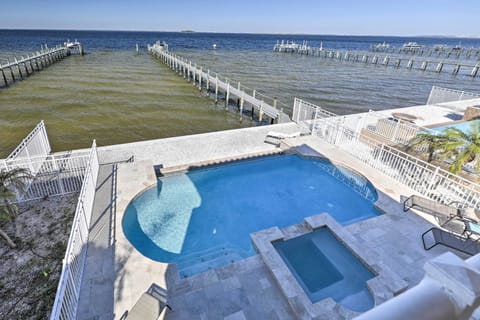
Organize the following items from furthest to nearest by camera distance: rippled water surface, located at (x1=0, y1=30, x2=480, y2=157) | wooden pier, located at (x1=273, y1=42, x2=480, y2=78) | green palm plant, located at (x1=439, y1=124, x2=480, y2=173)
Result: wooden pier, located at (x1=273, y1=42, x2=480, y2=78) → rippled water surface, located at (x1=0, y1=30, x2=480, y2=157) → green palm plant, located at (x1=439, y1=124, x2=480, y2=173)

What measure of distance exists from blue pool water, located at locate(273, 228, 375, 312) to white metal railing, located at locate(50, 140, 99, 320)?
14.4ft

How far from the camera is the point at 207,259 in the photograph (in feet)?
22.7

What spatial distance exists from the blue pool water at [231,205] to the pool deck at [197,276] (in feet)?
2.12

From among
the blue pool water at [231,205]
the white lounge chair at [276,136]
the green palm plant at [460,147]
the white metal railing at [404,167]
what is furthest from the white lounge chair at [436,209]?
the white lounge chair at [276,136]

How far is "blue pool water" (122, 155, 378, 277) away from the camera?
723 cm

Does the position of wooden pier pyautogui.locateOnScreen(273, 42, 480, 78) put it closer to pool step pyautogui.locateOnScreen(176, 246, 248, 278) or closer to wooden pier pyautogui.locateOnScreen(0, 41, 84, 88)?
pool step pyautogui.locateOnScreen(176, 246, 248, 278)

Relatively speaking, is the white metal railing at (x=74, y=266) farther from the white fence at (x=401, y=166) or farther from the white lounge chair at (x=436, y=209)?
the white fence at (x=401, y=166)

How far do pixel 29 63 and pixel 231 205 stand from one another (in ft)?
143

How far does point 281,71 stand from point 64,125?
28631 mm

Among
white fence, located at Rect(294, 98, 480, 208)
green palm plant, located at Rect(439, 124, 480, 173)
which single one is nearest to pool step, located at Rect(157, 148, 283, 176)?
white fence, located at Rect(294, 98, 480, 208)

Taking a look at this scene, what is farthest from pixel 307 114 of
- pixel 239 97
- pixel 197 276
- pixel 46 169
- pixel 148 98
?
pixel 148 98

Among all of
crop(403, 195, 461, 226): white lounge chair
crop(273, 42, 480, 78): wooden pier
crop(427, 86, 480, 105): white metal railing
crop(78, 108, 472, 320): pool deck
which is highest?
crop(273, 42, 480, 78): wooden pier

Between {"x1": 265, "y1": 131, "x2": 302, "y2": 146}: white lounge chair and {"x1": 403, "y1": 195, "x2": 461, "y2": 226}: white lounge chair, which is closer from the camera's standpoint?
{"x1": 403, "y1": 195, "x2": 461, "y2": 226}: white lounge chair

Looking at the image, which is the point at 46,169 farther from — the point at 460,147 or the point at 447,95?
the point at 447,95
